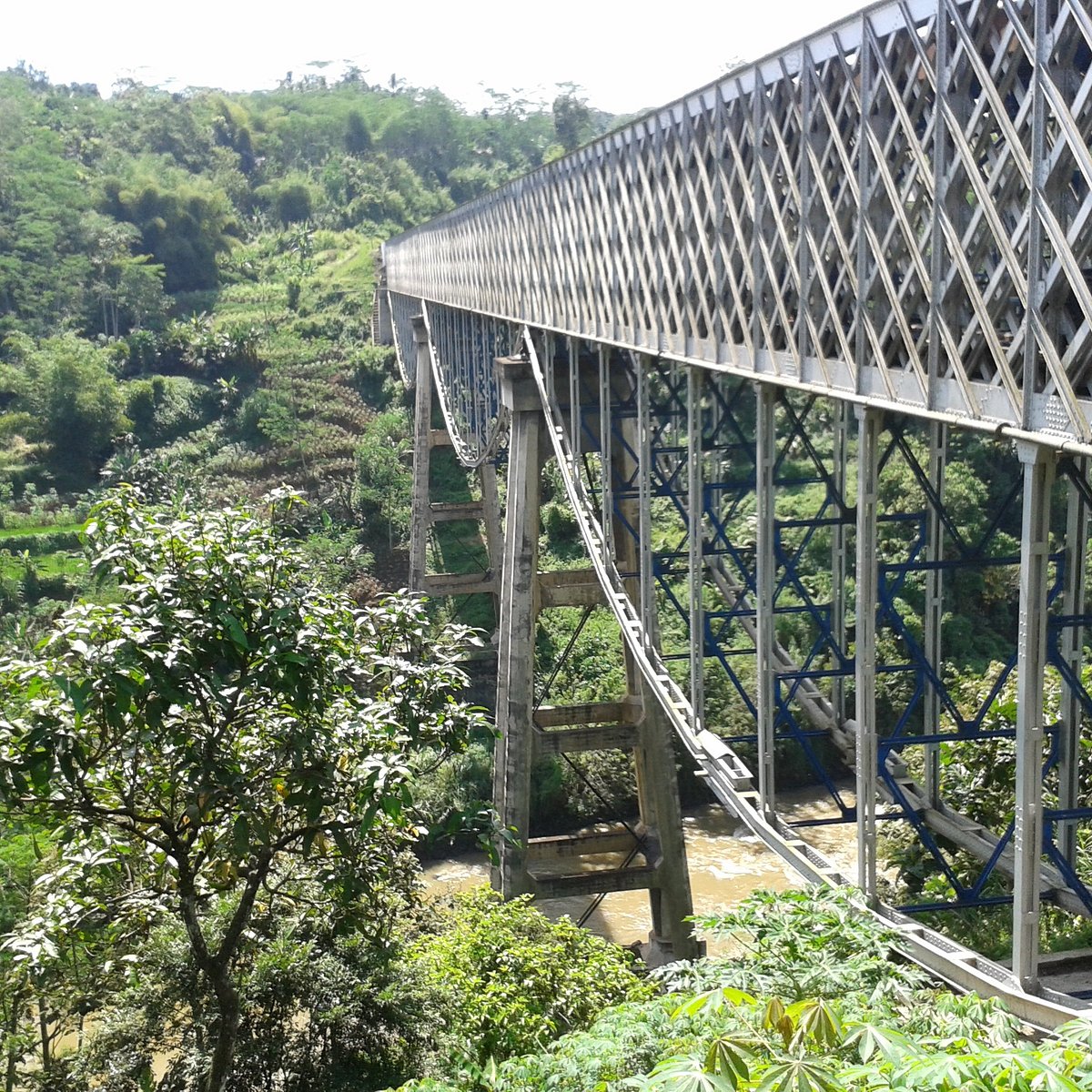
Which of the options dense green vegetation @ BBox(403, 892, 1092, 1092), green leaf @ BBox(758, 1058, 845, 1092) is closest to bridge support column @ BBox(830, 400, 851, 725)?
dense green vegetation @ BBox(403, 892, 1092, 1092)

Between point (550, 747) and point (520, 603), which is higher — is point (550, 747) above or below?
below

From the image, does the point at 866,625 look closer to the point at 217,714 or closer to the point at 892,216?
the point at 892,216

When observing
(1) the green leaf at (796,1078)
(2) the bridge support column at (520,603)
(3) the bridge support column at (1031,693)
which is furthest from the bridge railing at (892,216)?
(2) the bridge support column at (520,603)

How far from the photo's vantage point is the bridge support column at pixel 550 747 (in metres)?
15.6

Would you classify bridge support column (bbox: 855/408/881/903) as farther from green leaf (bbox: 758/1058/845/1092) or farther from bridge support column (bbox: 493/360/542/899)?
bridge support column (bbox: 493/360/542/899)

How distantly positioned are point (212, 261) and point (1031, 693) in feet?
199

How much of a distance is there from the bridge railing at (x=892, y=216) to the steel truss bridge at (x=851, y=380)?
0.02m

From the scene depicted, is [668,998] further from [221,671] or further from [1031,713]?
[221,671]

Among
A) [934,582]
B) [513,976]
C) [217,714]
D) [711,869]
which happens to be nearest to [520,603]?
[513,976]

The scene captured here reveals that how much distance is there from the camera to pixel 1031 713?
5.51m

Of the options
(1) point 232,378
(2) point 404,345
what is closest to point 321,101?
(1) point 232,378

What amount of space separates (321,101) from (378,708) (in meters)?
92.1

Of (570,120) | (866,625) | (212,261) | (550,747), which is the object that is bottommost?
(550,747)

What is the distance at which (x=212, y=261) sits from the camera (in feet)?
201
